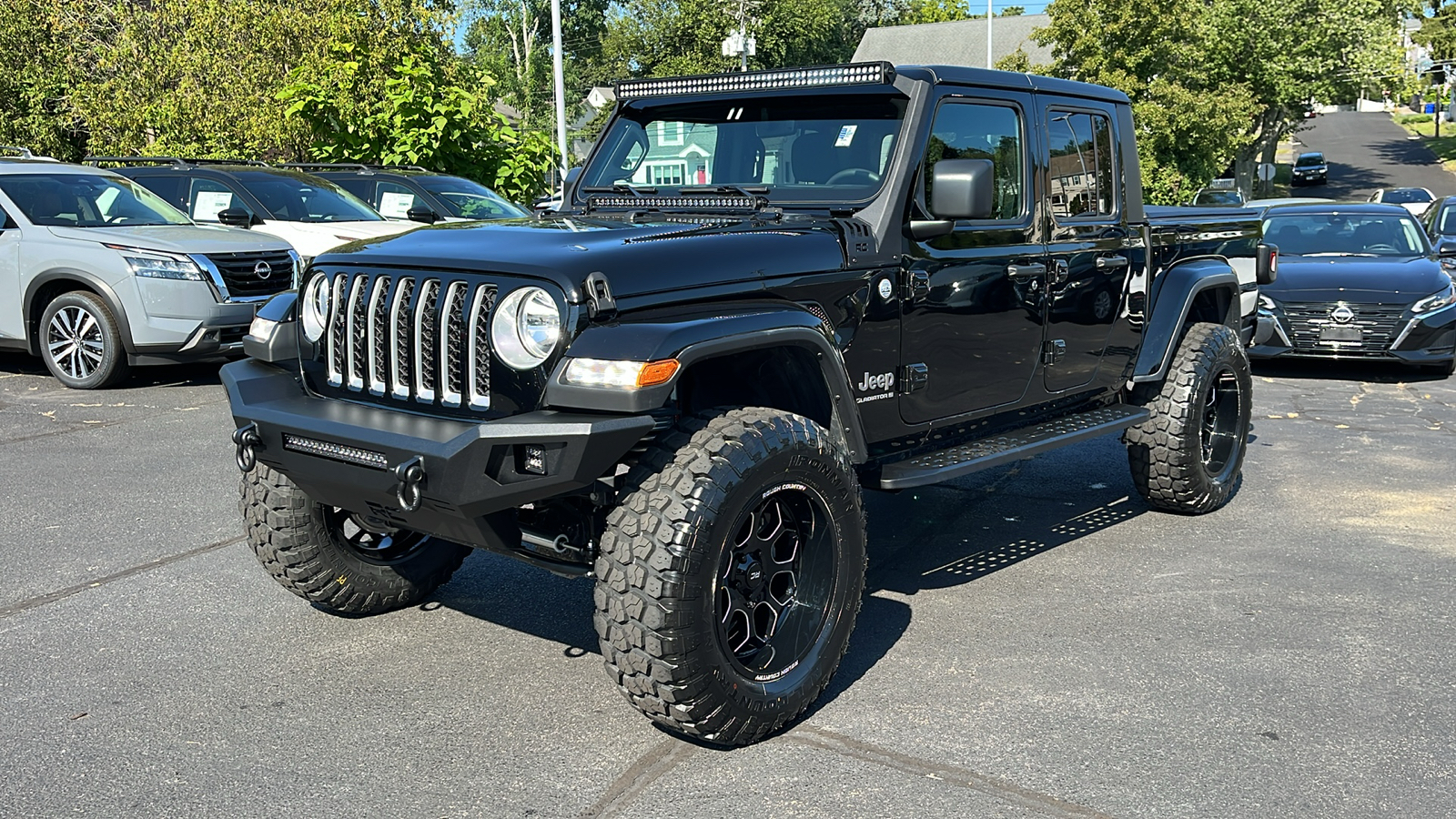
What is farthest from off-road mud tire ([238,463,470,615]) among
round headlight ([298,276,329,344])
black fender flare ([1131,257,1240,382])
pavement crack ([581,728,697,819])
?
black fender flare ([1131,257,1240,382])

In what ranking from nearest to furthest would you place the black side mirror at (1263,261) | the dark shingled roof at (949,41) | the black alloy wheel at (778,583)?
the black alloy wheel at (778,583) → the black side mirror at (1263,261) → the dark shingled roof at (949,41)

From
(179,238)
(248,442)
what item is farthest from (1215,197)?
(248,442)

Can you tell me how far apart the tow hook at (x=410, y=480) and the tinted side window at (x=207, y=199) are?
9688 millimetres

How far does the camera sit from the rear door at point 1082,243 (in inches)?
221

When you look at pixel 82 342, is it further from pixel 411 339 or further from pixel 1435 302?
pixel 1435 302

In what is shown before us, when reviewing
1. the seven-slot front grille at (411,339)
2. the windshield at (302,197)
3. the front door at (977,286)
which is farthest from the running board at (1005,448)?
the windshield at (302,197)

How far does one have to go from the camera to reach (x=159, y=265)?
9.88 metres

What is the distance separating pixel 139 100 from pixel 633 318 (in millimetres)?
20256

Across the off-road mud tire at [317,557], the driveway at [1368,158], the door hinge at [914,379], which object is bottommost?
the off-road mud tire at [317,557]

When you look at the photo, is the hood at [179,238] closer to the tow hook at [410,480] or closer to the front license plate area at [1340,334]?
the tow hook at [410,480]

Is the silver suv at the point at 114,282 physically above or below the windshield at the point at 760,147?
below

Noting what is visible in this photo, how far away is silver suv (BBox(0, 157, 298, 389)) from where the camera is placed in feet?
A: 32.3

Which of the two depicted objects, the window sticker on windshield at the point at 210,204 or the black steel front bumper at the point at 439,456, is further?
the window sticker on windshield at the point at 210,204

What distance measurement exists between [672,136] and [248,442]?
86.7 inches
